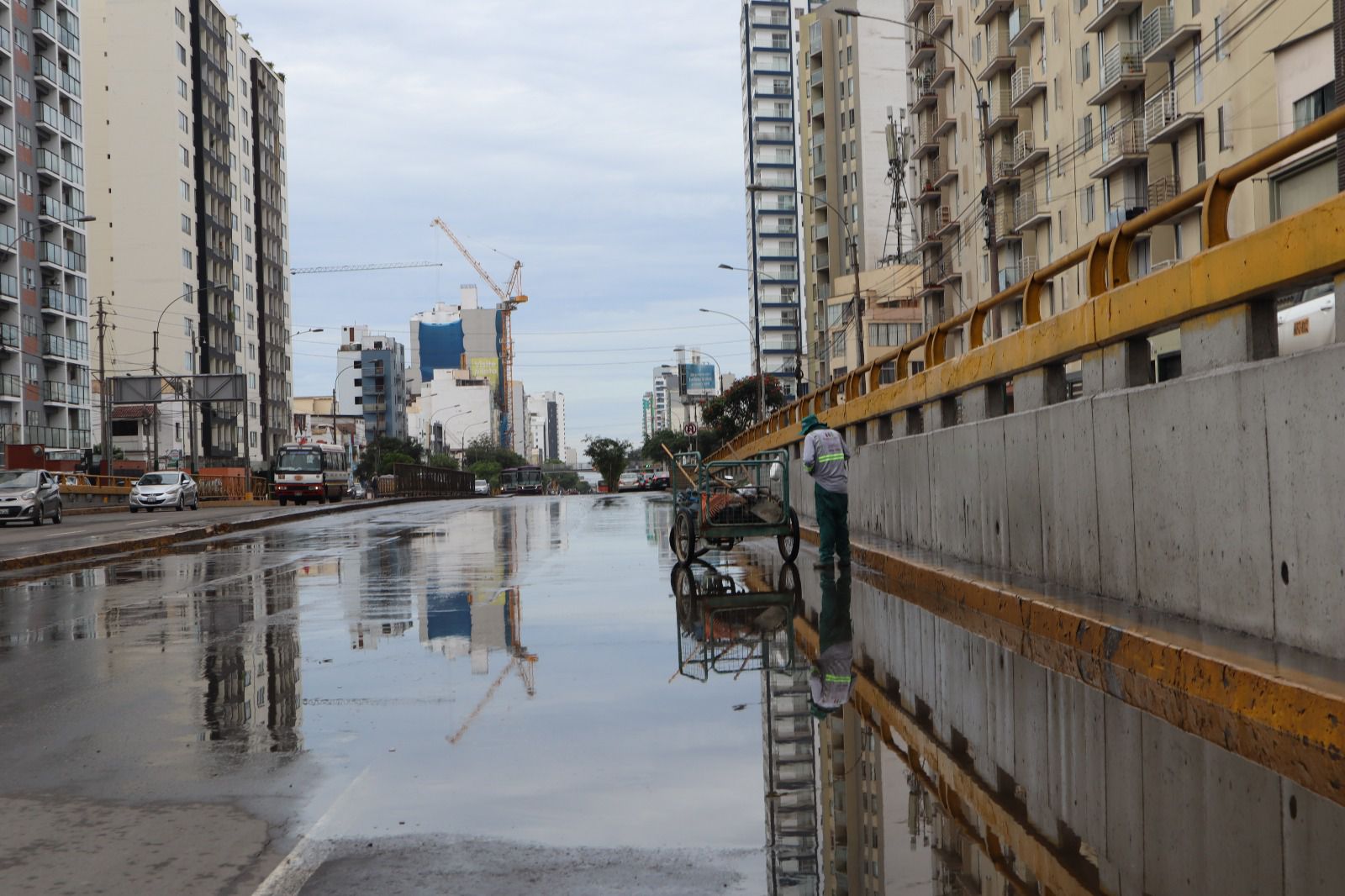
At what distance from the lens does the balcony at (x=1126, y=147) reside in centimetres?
5109

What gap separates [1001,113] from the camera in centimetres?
6612

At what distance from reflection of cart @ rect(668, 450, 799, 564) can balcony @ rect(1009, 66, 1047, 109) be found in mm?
47703

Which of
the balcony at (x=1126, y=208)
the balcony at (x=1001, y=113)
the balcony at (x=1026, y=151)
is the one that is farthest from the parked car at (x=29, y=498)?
the balcony at (x=1001, y=113)

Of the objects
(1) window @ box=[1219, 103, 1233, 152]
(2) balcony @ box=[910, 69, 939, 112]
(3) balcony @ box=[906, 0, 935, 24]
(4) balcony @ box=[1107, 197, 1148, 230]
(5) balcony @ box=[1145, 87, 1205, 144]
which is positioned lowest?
(4) balcony @ box=[1107, 197, 1148, 230]

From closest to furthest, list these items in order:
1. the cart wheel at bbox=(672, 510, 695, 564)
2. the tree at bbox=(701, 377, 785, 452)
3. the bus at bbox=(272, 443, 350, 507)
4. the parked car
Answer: the cart wheel at bbox=(672, 510, 695, 564)
the parked car
the bus at bbox=(272, 443, 350, 507)
the tree at bbox=(701, 377, 785, 452)

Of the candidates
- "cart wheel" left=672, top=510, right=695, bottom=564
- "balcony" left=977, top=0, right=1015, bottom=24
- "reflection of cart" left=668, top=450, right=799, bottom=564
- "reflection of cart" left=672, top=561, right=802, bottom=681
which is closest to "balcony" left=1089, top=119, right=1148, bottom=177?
"balcony" left=977, top=0, right=1015, bottom=24

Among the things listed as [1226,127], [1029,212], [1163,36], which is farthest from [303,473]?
[1226,127]

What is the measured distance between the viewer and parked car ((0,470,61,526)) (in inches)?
1634

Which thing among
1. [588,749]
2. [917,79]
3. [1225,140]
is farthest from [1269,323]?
[917,79]

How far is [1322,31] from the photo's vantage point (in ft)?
125

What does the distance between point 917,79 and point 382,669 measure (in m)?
77.7

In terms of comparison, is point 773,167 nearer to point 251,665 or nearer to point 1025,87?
point 1025,87

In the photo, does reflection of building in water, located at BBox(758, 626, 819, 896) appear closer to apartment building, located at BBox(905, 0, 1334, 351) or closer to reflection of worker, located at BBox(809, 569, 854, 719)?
reflection of worker, located at BBox(809, 569, 854, 719)

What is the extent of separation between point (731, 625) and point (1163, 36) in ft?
144
